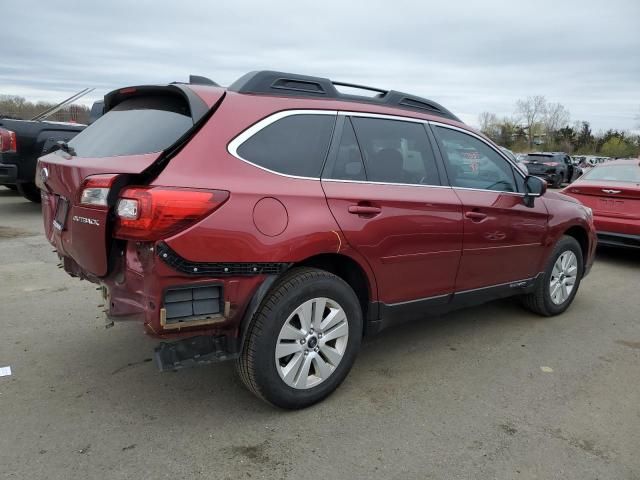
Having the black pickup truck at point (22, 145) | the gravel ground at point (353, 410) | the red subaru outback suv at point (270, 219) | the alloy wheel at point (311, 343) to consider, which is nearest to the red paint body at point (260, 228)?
the red subaru outback suv at point (270, 219)

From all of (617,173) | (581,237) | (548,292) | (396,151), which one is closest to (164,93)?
(396,151)

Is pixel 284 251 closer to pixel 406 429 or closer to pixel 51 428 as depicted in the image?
pixel 406 429

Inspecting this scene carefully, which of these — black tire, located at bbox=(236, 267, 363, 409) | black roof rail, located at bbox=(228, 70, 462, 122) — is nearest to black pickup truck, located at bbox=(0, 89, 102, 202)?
black roof rail, located at bbox=(228, 70, 462, 122)

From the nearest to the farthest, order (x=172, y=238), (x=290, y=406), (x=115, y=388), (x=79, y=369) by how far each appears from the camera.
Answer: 1. (x=172, y=238)
2. (x=290, y=406)
3. (x=115, y=388)
4. (x=79, y=369)

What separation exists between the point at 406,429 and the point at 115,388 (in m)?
1.80

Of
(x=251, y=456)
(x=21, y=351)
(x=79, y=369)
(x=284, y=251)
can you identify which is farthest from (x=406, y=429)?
(x=21, y=351)

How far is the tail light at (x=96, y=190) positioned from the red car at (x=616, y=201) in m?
6.96

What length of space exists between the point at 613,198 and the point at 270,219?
6.41 metres

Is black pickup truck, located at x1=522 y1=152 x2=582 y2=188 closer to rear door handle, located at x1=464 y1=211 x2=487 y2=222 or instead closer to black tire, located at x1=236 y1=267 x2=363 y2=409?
rear door handle, located at x1=464 y1=211 x2=487 y2=222

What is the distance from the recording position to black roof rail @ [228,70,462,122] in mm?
3125

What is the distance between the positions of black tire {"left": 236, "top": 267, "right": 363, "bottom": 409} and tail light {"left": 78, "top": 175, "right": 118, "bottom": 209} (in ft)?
3.20

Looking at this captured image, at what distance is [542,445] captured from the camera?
9.38ft

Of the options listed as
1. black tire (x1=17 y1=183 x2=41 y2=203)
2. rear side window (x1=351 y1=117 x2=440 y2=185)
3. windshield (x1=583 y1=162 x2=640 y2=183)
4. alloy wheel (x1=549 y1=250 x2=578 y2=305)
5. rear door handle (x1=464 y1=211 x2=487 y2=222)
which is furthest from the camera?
black tire (x1=17 y1=183 x2=41 y2=203)

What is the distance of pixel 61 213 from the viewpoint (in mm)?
3098
